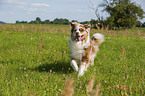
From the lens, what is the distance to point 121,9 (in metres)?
41.2

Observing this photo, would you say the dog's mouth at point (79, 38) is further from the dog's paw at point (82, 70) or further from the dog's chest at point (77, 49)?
the dog's paw at point (82, 70)

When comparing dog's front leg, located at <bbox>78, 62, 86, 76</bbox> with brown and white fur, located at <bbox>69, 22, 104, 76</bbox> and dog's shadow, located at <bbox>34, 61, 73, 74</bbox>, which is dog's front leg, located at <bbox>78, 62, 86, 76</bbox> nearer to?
brown and white fur, located at <bbox>69, 22, 104, 76</bbox>

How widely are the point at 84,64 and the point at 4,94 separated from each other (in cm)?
242

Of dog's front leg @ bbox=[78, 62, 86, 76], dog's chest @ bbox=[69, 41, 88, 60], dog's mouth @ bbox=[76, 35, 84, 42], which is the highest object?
dog's mouth @ bbox=[76, 35, 84, 42]

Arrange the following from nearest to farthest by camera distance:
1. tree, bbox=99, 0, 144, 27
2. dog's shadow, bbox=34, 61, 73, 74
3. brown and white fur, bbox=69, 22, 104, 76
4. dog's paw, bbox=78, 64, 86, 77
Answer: dog's paw, bbox=78, 64, 86, 77 < brown and white fur, bbox=69, 22, 104, 76 < dog's shadow, bbox=34, 61, 73, 74 < tree, bbox=99, 0, 144, 27

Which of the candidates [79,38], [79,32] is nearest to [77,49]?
[79,38]

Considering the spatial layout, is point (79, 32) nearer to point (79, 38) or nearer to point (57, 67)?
point (79, 38)

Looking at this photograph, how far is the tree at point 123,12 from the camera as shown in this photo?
4141cm

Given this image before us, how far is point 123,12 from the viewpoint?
42.4 metres

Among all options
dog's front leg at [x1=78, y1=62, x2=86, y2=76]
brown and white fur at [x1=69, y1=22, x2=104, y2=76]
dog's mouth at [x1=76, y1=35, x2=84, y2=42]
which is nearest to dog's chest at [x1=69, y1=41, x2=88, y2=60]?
brown and white fur at [x1=69, y1=22, x2=104, y2=76]

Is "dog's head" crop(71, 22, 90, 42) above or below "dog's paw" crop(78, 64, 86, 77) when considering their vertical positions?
above

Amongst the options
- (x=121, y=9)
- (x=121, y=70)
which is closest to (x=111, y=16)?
(x=121, y=9)

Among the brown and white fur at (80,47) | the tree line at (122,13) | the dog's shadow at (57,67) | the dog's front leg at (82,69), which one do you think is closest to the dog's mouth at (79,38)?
the brown and white fur at (80,47)

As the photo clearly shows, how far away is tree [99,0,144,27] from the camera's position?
41.4 m
